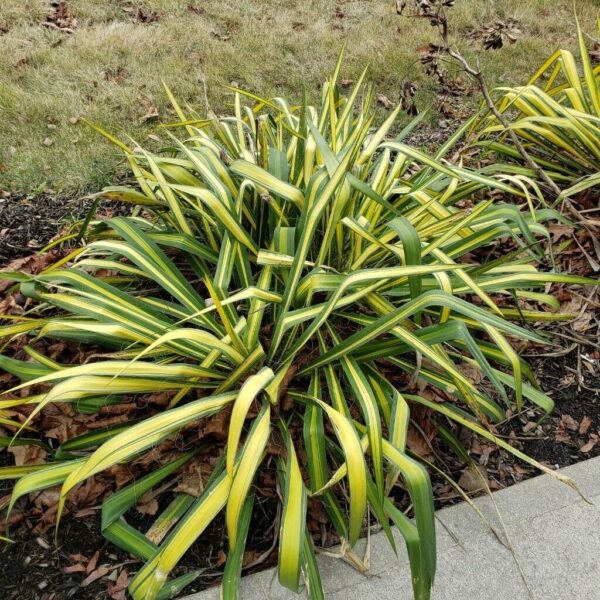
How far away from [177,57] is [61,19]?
3.47ft

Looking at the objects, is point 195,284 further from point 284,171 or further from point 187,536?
point 187,536

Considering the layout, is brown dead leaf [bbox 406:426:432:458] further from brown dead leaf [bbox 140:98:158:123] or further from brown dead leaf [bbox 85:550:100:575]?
brown dead leaf [bbox 140:98:158:123]

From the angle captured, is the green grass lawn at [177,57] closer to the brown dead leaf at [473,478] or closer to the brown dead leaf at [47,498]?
the brown dead leaf at [47,498]

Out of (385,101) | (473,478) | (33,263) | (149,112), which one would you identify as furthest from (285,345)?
(385,101)

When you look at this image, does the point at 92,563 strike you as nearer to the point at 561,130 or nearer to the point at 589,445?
the point at 589,445

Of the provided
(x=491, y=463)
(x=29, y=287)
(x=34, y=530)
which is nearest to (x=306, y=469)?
(x=491, y=463)

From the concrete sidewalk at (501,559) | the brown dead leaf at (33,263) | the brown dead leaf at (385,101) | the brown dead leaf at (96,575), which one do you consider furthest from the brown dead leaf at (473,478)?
the brown dead leaf at (385,101)

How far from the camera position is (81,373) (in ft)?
4.72

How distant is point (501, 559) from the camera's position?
5.11ft

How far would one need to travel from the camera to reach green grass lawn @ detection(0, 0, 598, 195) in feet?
11.1

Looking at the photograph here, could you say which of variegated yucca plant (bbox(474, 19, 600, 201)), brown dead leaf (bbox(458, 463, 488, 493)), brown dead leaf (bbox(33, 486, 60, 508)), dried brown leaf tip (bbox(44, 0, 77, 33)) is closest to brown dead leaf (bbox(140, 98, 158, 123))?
dried brown leaf tip (bbox(44, 0, 77, 33))

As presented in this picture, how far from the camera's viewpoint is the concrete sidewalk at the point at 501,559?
58.4 inches

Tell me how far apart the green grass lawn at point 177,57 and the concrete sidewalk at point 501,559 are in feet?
7.80

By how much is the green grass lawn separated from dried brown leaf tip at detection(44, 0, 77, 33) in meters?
0.02
